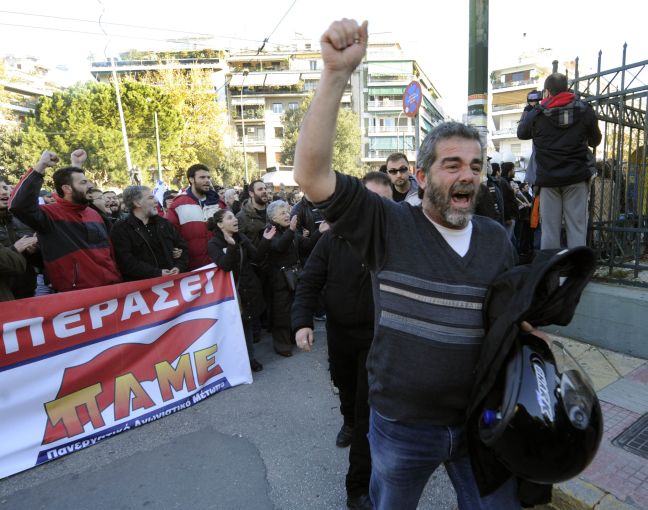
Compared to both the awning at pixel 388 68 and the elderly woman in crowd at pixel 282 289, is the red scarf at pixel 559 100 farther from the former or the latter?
the awning at pixel 388 68

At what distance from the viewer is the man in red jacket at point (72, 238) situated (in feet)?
13.5

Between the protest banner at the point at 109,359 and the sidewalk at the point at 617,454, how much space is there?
300cm

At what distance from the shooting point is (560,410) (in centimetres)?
133

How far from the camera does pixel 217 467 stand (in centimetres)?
308

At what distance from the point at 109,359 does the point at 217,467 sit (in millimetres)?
1383

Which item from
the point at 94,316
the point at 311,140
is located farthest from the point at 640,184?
the point at 94,316

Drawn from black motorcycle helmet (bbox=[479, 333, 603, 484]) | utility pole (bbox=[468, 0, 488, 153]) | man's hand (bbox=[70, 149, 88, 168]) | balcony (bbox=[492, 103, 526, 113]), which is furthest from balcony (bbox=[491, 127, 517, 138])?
black motorcycle helmet (bbox=[479, 333, 603, 484])

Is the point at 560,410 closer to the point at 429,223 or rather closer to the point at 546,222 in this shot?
the point at 429,223

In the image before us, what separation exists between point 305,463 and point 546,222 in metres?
3.50

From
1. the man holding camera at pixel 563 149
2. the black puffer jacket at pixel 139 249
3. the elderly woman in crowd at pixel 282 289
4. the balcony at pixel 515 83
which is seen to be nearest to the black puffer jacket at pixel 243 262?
the elderly woman in crowd at pixel 282 289

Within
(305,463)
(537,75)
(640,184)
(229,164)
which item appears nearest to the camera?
(305,463)

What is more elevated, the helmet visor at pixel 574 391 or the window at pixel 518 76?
the window at pixel 518 76

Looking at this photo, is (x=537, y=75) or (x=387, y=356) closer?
(x=387, y=356)

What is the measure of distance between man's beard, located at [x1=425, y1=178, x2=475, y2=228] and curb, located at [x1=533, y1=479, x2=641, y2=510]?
1.87m
